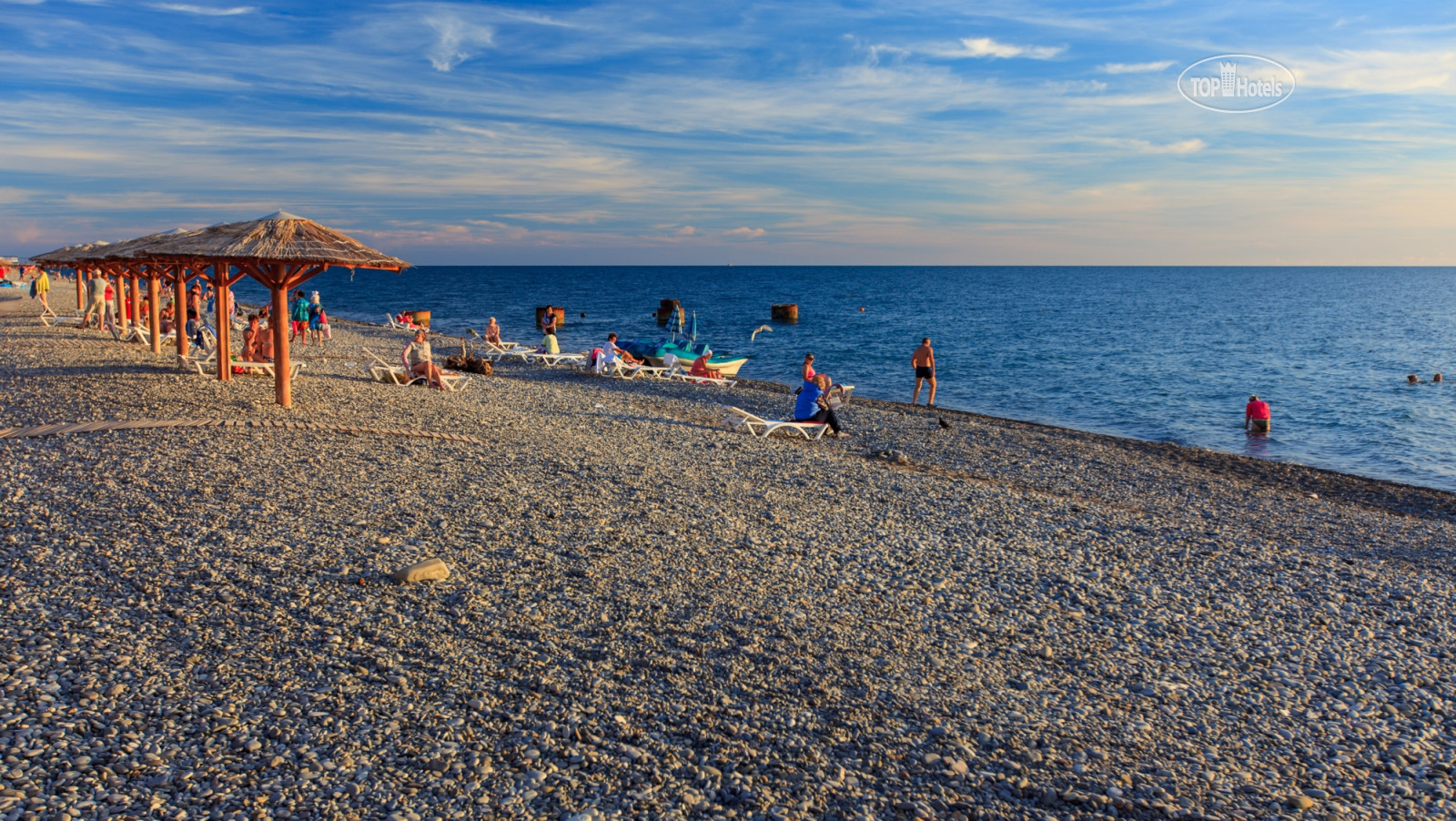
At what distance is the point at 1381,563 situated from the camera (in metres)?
8.51

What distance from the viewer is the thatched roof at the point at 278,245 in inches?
382

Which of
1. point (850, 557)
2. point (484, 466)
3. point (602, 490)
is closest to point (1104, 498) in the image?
point (850, 557)

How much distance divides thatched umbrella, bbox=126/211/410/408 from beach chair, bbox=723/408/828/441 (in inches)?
224

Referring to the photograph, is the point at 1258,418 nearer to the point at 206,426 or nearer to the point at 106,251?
the point at 206,426

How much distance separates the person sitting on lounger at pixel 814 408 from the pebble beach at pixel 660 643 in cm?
371

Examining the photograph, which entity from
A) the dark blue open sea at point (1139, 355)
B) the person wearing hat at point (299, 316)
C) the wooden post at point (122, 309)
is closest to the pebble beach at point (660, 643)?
the dark blue open sea at point (1139, 355)

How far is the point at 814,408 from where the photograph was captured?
14.0m

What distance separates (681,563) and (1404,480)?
48.6 feet

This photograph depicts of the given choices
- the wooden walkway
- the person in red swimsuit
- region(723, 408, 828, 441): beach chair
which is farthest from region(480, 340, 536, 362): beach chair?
the person in red swimsuit

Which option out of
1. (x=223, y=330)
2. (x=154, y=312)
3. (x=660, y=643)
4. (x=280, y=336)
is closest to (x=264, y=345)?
(x=223, y=330)

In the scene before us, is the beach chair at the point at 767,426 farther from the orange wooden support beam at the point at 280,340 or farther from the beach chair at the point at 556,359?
the beach chair at the point at 556,359

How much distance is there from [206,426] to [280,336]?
183 centimetres

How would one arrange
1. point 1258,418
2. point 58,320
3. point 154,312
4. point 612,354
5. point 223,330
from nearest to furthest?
point 223,330
point 154,312
point 1258,418
point 612,354
point 58,320

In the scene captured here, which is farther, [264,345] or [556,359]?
[556,359]
